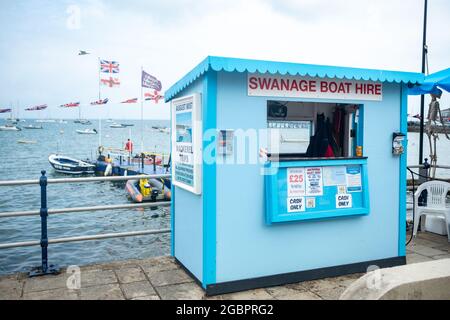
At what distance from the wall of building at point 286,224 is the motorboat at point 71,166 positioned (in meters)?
32.2

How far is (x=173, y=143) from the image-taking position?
211 inches

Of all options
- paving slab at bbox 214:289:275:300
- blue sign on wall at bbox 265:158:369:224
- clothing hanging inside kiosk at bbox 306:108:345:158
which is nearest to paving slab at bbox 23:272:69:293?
paving slab at bbox 214:289:275:300

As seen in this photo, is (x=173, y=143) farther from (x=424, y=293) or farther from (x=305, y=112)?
(x=424, y=293)

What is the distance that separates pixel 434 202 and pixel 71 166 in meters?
33.0

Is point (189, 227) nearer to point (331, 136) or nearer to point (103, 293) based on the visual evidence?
point (103, 293)

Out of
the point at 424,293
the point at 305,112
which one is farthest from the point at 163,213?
the point at 424,293

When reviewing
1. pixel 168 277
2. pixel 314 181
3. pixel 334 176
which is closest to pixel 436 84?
pixel 334 176

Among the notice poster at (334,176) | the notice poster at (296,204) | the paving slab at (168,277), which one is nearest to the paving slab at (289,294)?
the notice poster at (296,204)

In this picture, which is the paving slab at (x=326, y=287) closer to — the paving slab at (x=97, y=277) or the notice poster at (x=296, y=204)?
the notice poster at (x=296, y=204)

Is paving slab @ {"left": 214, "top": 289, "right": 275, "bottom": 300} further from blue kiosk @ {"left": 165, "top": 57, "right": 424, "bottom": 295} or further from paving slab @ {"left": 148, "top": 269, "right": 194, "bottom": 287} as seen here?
paving slab @ {"left": 148, "top": 269, "right": 194, "bottom": 287}

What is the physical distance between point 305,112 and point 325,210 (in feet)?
8.38

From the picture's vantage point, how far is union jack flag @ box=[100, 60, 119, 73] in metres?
33.2

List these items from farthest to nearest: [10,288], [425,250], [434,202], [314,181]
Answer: [434,202], [425,250], [314,181], [10,288]

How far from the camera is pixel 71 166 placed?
35.4 meters
